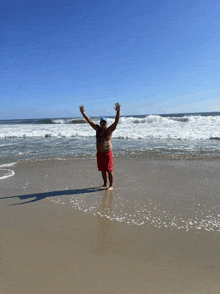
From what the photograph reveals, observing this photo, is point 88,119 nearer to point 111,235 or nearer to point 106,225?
point 106,225

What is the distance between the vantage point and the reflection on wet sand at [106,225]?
2344mm

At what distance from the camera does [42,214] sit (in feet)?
10.4

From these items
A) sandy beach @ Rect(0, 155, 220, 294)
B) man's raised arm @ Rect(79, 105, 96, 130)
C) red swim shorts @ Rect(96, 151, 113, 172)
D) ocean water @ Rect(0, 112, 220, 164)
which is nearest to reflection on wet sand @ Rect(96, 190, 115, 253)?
sandy beach @ Rect(0, 155, 220, 294)

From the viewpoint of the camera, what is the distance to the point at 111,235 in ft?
8.37

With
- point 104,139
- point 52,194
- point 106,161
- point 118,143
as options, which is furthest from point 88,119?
point 118,143

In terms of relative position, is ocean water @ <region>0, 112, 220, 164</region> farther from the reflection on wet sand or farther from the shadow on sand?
the reflection on wet sand

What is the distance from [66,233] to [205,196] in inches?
104

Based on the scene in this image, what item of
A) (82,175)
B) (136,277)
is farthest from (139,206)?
(82,175)

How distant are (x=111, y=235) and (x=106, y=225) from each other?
26 cm

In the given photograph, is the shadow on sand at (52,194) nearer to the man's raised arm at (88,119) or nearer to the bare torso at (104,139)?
the bare torso at (104,139)

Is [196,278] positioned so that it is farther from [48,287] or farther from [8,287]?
[8,287]

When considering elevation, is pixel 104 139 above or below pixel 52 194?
above

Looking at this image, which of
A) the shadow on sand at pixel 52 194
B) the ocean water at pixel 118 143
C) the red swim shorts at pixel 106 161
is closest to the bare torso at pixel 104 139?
the red swim shorts at pixel 106 161

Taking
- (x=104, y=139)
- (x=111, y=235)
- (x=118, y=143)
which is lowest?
(x=111, y=235)
